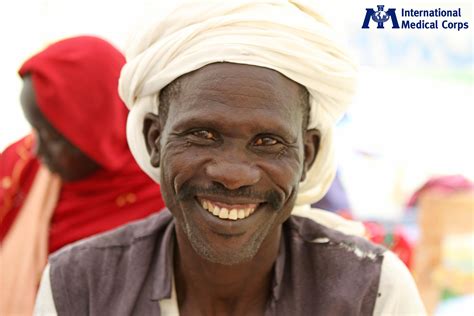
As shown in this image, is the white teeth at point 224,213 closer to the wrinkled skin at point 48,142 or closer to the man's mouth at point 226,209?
the man's mouth at point 226,209

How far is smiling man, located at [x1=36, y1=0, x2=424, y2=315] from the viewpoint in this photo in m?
1.42

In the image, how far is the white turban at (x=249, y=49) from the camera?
144 cm

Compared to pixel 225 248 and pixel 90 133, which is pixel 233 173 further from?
pixel 90 133

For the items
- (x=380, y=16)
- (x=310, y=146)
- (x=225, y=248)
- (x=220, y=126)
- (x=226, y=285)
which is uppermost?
(x=380, y=16)

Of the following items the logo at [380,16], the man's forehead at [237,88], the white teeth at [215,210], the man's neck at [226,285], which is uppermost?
the logo at [380,16]

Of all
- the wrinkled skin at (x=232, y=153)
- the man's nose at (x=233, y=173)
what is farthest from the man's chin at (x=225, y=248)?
the man's nose at (x=233, y=173)

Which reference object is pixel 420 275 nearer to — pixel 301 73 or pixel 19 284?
pixel 19 284

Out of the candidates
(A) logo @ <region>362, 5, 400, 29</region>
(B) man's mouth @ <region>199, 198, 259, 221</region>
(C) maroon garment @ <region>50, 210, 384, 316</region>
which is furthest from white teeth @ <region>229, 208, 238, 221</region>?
(A) logo @ <region>362, 5, 400, 29</region>

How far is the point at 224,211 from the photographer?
1.42 metres

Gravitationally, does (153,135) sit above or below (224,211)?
above

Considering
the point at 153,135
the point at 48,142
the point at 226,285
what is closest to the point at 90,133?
the point at 48,142

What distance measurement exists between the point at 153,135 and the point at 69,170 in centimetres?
89

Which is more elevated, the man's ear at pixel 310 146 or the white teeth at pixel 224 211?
the man's ear at pixel 310 146

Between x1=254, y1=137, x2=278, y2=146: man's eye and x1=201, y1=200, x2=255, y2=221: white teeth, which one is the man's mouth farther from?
x1=254, y1=137, x2=278, y2=146: man's eye
